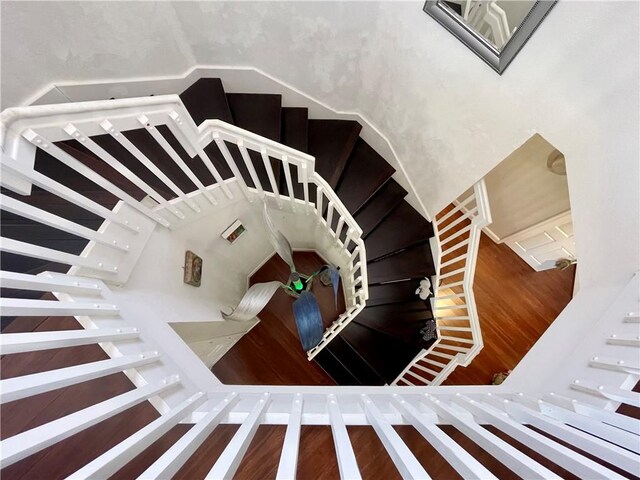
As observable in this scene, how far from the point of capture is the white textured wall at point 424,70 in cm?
140

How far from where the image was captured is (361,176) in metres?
2.96

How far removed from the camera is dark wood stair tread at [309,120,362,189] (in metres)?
2.75

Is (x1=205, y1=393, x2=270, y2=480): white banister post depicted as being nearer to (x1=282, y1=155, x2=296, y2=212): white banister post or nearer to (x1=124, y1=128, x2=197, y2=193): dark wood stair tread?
(x1=282, y1=155, x2=296, y2=212): white banister post

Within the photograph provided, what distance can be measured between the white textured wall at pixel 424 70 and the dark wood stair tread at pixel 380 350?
149cm

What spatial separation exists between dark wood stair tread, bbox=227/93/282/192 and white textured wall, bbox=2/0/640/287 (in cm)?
29

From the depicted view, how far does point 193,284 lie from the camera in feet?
7.51

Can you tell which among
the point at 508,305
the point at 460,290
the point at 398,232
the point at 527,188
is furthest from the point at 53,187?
the point at 508,305

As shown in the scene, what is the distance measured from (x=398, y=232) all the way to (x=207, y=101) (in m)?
2.16

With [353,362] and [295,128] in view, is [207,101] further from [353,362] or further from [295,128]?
[353,362]

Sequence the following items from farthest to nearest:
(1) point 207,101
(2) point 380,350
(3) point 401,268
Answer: (2) point 380,350
(3) point 401,268
(1) point 207,101

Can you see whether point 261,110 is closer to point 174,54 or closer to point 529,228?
point 174,54

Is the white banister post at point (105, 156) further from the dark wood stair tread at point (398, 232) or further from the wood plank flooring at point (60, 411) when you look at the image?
the dark wood stair tread at point (398, 232)

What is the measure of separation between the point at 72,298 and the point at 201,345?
4.88 feet

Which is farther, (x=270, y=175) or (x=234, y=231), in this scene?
(x=234, y=231)
